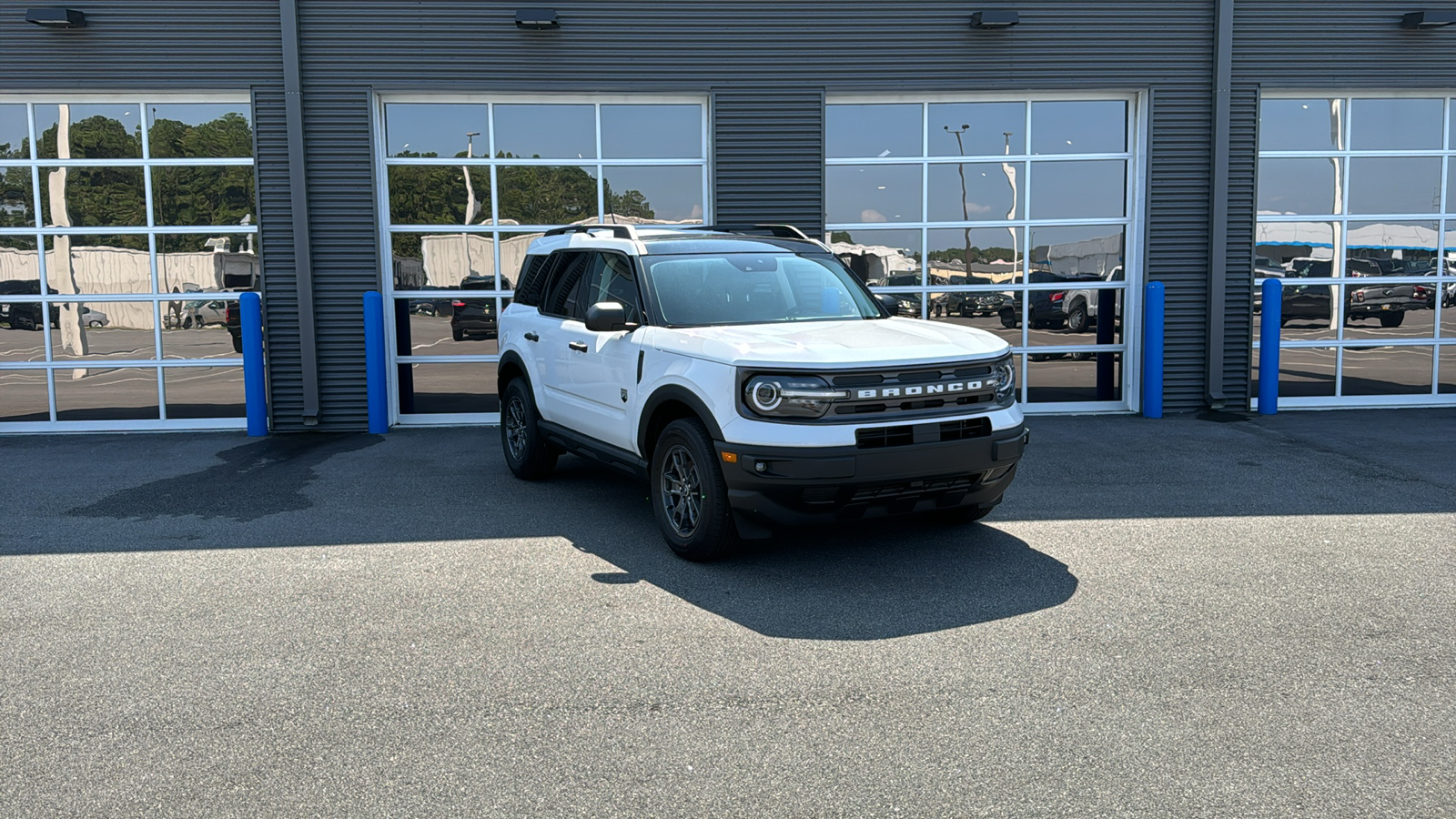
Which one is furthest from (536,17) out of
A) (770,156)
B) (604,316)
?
(604,316)

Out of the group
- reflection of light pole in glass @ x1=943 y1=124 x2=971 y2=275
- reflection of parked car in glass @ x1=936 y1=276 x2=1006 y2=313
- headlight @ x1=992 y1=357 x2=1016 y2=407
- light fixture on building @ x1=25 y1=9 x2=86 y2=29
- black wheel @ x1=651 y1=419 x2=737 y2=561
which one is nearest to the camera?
black wheel @ x1=651 y1=419 x2=737 y2=561

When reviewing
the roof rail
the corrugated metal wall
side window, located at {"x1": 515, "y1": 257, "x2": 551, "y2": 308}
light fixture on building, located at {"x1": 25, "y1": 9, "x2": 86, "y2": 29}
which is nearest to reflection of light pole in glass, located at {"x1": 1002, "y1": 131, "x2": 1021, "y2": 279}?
the corrugated metal wall

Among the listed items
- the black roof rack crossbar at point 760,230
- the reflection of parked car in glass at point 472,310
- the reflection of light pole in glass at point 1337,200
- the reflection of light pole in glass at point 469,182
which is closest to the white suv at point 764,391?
the black roof rack crossbar at point 760,230

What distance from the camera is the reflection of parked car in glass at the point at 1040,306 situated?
12.4 metres

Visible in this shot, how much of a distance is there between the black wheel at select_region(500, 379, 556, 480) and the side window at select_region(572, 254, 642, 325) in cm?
97

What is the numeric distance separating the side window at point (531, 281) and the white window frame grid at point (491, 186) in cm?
286

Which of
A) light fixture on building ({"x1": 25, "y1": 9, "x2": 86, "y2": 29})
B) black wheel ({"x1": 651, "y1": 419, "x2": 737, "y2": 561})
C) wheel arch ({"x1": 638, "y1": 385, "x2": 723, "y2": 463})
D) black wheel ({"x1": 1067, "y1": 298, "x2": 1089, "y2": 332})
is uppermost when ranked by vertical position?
light fixture on building ({"x1": 25, "y1": 9, "x2": 86, "y2": 29})

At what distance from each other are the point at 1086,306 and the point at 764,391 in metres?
7.47

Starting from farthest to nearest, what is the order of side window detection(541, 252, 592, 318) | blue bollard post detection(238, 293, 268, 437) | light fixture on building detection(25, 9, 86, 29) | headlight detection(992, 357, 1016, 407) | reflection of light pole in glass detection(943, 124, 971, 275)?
reflection of light pole in glass detection(943, 124, 971, 275)
blue bollard post detection(238, 293, 268, 437)
light fixture on building detection(25, 9, 86, 29)
side window detection(541, 252, 592, 318)
headlight detection(992, 357, 1016, 407)

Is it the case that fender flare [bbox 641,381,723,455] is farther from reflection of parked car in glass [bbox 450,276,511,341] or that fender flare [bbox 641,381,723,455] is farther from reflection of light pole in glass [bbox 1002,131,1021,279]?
reflection of light pole in glass [bbox 1002,131,1021,279]

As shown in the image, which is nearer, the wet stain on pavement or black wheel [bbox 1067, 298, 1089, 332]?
the wet stain on pavement

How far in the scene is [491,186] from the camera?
1195 centimetres

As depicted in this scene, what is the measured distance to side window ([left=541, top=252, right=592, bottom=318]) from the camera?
26.6 ft

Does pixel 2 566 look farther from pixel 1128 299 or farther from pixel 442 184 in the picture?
pixel 1128 299
